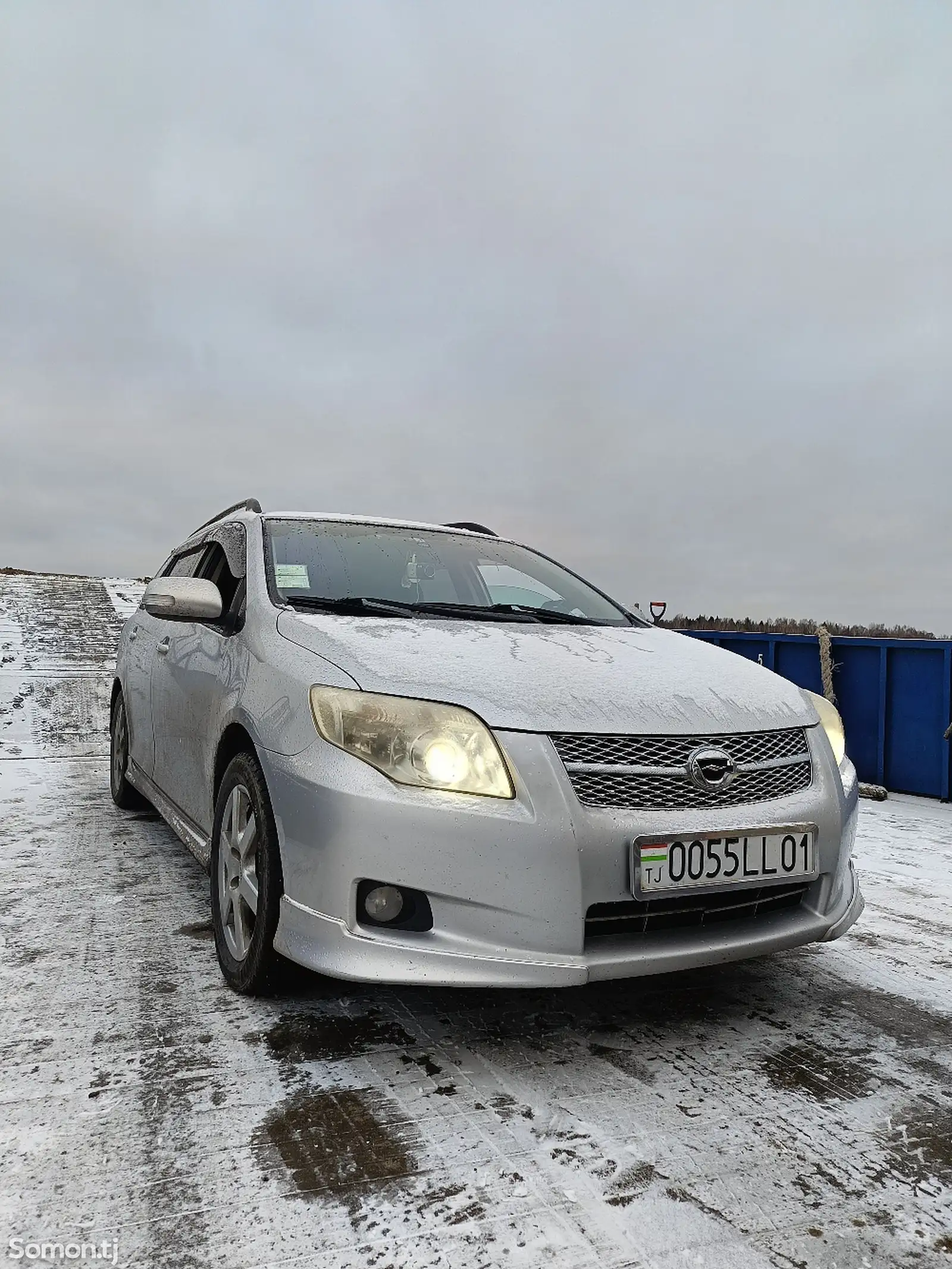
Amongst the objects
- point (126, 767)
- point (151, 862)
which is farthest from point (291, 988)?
point (126, 767)

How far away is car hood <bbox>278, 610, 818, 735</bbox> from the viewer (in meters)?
2.11

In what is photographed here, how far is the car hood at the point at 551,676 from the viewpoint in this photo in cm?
211

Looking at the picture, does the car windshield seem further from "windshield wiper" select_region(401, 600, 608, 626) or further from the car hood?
the car hood

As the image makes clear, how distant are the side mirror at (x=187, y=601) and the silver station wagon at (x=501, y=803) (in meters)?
0.13

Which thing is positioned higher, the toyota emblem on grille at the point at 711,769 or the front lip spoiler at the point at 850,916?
the toyota emblem on grille at the point at 711,769

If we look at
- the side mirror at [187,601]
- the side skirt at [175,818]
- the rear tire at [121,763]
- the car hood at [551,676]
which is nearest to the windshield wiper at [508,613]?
the car hood at [551,676]

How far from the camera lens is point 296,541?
3.18 meters

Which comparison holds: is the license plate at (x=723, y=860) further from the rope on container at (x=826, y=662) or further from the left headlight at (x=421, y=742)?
the rope on container at (x=826, y=662)

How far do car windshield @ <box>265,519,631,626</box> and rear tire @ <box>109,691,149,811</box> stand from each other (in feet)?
6.36

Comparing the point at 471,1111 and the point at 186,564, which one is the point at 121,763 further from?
the point at 471,1111

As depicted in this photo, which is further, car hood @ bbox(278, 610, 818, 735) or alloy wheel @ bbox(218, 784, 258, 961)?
alloy wheel @ bbox(218, 784, 258, 961)

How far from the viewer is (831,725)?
2.78 metres

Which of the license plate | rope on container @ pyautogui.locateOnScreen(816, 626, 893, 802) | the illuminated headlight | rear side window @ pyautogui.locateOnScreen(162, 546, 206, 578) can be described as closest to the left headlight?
the license plate

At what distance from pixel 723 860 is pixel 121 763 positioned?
143 inches
